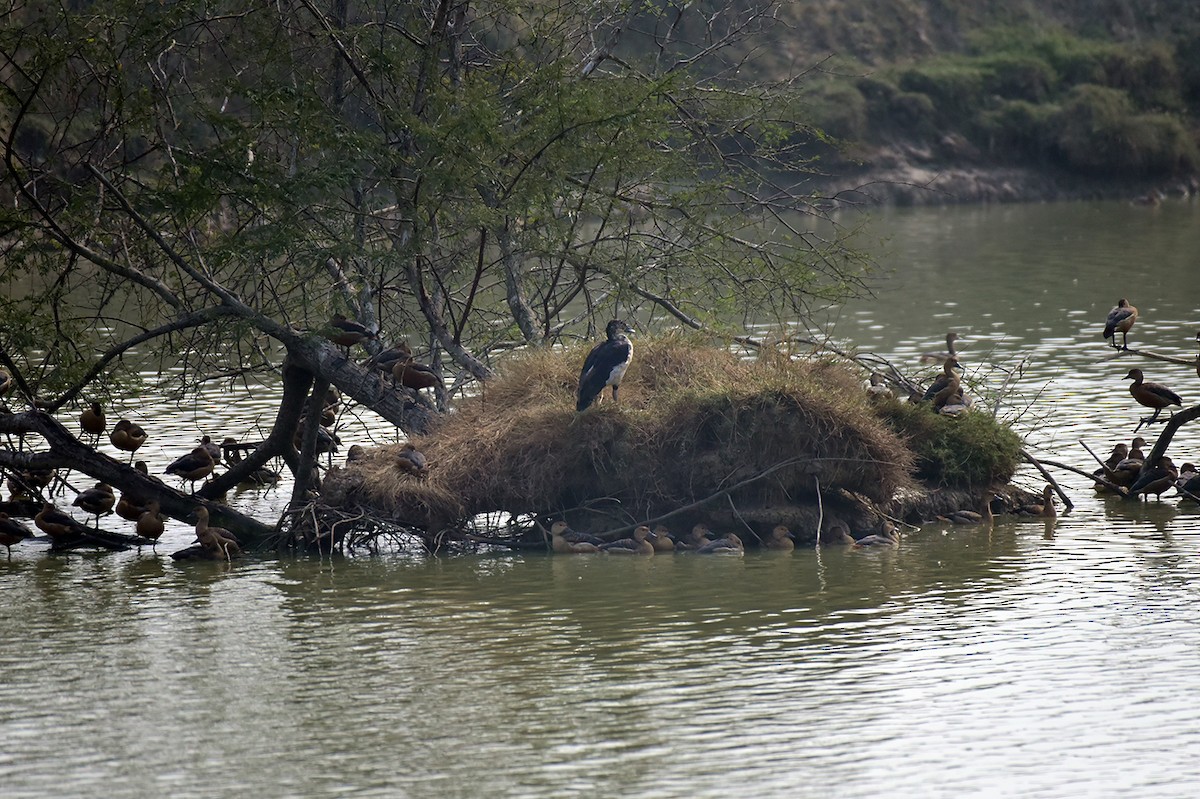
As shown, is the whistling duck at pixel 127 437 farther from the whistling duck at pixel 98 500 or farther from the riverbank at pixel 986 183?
the riverbank at pixel 986 183

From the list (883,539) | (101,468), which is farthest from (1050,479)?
(101,468)

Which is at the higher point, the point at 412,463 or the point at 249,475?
the point at 249,475

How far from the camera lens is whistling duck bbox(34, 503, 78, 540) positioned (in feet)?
49.0

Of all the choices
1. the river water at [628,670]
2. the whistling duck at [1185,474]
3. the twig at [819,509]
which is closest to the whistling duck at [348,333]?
the river water at [628,670]

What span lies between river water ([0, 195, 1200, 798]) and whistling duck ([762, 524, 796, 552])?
272 millimetres

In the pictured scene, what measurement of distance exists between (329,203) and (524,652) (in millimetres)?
6172

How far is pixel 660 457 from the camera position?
47.3 feet

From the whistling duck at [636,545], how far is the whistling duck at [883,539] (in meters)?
1.82

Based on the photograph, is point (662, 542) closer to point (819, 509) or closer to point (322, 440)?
point (819, 509)

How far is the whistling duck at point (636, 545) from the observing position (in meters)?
14.1

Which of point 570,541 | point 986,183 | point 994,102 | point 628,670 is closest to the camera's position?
point 628,670

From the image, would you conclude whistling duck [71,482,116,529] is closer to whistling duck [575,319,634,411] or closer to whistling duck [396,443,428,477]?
whistling duck [396,443,428,477]

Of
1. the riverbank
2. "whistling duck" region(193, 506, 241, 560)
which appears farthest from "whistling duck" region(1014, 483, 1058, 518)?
the riverbank

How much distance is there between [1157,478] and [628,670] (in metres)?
7.19
